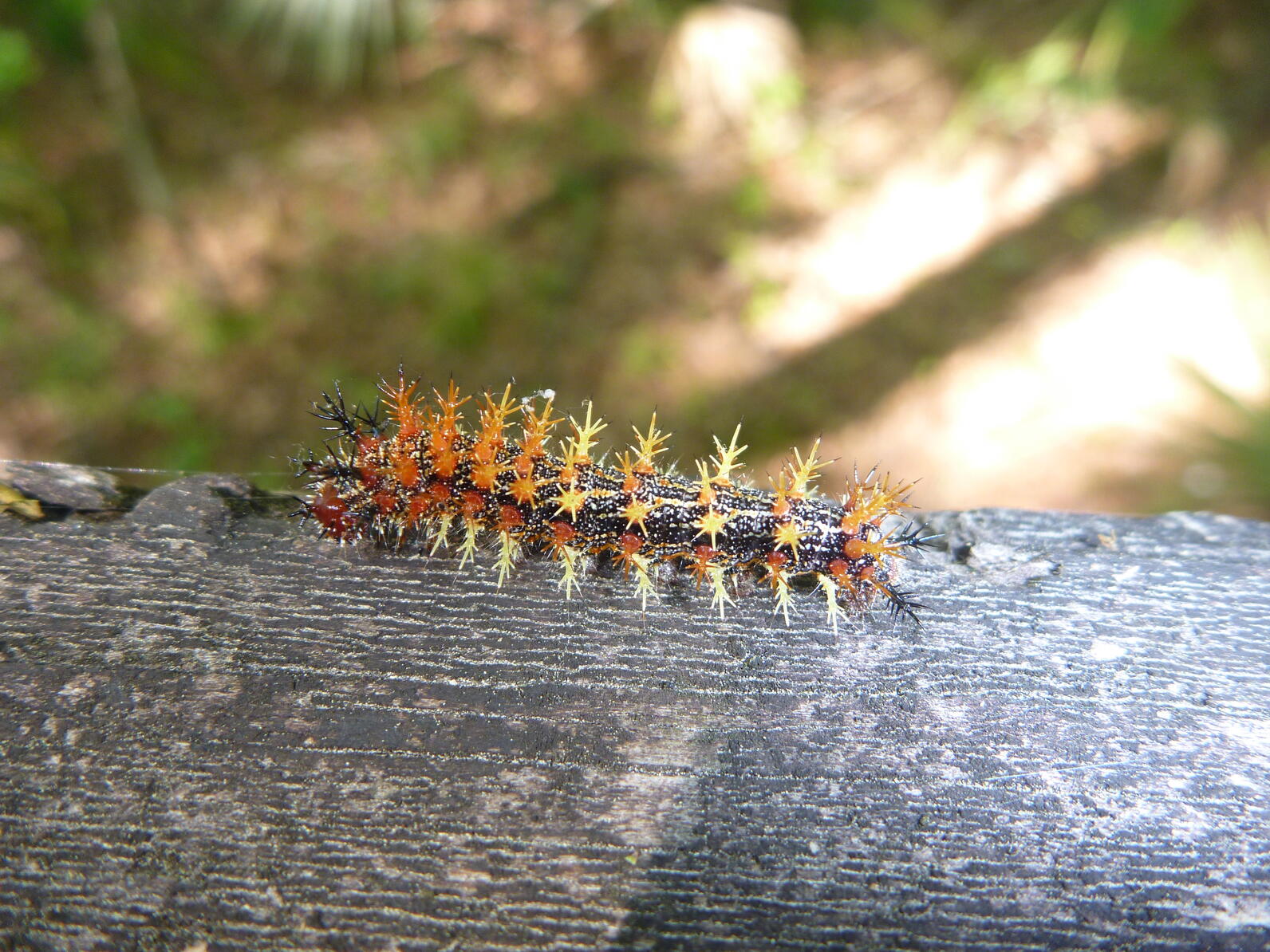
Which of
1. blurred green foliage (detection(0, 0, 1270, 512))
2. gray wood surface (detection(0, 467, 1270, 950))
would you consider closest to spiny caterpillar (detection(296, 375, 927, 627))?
gray wood surface (detection(0, 467, 1270, 950))

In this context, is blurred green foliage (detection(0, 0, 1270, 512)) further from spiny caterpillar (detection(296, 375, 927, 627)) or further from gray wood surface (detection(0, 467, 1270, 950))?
A: gray wood surface (detection(0, 467, 1270, 950))

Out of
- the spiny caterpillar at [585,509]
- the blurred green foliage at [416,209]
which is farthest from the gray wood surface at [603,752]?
the blurred green foliage at [416,209]

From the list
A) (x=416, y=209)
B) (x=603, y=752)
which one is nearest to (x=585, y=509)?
(x=603, y=752)

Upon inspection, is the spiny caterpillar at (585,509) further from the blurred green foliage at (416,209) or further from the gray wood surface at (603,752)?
the blurred green foliage at (416,209)

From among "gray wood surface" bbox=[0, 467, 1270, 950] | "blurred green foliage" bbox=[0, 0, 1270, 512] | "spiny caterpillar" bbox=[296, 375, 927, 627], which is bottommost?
"gray wood surface" bbox=[0, 467, 1270, 950]

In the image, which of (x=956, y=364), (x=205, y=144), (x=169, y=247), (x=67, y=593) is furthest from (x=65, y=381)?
(x=956, y=364)

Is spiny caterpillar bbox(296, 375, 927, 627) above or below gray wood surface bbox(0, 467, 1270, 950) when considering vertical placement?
above
